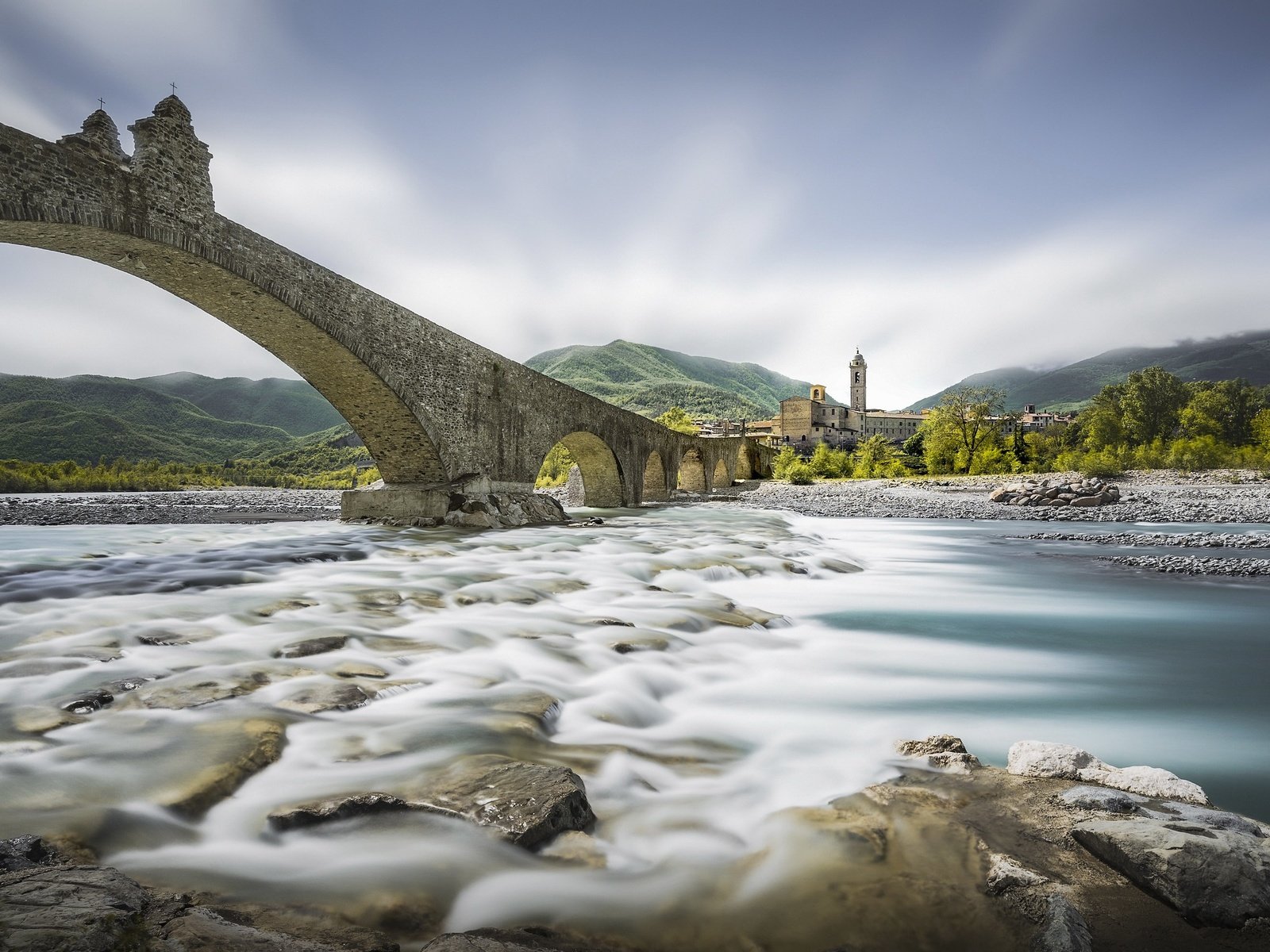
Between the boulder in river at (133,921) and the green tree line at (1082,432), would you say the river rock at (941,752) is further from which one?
the green tree line at (1082,432)

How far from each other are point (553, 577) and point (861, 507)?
71.7 ft

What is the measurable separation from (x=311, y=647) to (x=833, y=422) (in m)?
114

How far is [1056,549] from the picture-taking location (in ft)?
42.8

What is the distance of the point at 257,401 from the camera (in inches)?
5994

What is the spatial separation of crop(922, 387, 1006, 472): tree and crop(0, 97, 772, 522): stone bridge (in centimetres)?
3977

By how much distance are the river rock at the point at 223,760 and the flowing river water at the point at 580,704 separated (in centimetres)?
3

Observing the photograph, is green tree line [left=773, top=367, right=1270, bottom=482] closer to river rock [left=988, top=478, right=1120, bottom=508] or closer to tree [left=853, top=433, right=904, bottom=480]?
tree [left=853, top=433, right=904, bottom=480]

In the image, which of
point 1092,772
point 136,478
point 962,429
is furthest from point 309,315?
point 962,429

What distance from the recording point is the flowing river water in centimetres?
202

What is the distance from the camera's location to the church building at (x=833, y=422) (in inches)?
4016

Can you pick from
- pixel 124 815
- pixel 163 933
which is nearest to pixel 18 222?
pixel 124 815

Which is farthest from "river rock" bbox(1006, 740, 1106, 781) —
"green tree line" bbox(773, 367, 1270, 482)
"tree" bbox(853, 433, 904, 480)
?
"tree" bbox(853, 433, 904, 480)

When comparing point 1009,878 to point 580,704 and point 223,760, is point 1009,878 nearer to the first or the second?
point 580,704

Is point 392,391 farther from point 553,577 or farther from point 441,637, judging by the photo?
point 441,637
